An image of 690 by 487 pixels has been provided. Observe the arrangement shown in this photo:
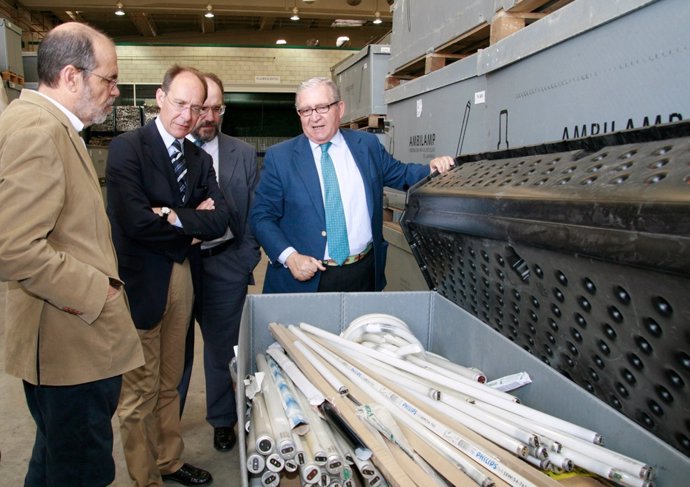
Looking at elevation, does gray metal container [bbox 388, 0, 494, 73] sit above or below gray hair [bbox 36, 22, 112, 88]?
above

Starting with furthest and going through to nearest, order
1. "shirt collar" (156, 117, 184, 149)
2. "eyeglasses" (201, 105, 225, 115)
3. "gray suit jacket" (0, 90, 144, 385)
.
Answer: "eyeglasses" (201, 105, 225, 115) < "shirt collar" (156, 117, 184, 149) < "gray suit jacket" (0, 90, 144, 385)

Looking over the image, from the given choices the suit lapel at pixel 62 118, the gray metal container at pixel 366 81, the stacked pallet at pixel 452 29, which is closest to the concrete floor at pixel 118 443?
the suit lapel at pixel 62 118

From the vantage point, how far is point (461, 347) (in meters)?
1.52

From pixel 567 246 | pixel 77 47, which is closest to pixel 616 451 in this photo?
pixel 567 246

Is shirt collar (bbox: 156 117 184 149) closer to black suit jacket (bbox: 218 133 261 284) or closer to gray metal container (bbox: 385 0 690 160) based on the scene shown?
black suit jacket (bbox: 218 133 261 284)

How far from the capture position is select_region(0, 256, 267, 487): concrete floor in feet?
8.46

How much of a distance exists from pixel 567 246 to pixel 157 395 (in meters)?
1.87

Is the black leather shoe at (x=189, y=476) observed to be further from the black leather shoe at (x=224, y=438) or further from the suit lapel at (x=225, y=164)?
the suit lapel at (x=225, y=164)

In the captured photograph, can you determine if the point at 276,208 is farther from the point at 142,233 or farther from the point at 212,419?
the point at 212,419

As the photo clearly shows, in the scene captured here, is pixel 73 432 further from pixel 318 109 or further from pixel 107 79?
pixel 318 109

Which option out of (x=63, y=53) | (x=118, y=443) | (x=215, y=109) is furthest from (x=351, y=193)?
(x=118, y=443)

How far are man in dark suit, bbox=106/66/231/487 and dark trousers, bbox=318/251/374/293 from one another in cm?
47

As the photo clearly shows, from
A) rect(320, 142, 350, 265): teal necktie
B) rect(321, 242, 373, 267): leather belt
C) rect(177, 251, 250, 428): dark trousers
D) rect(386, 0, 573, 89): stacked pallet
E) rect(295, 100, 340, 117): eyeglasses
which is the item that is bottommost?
rect(177, 251, 250, 428): dark trousers

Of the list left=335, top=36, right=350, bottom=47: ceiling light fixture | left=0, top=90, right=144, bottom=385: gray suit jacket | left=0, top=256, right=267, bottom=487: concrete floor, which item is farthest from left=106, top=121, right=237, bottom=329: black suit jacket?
left=335, top=36, right=350, bottom=47: ceiling light fixture
